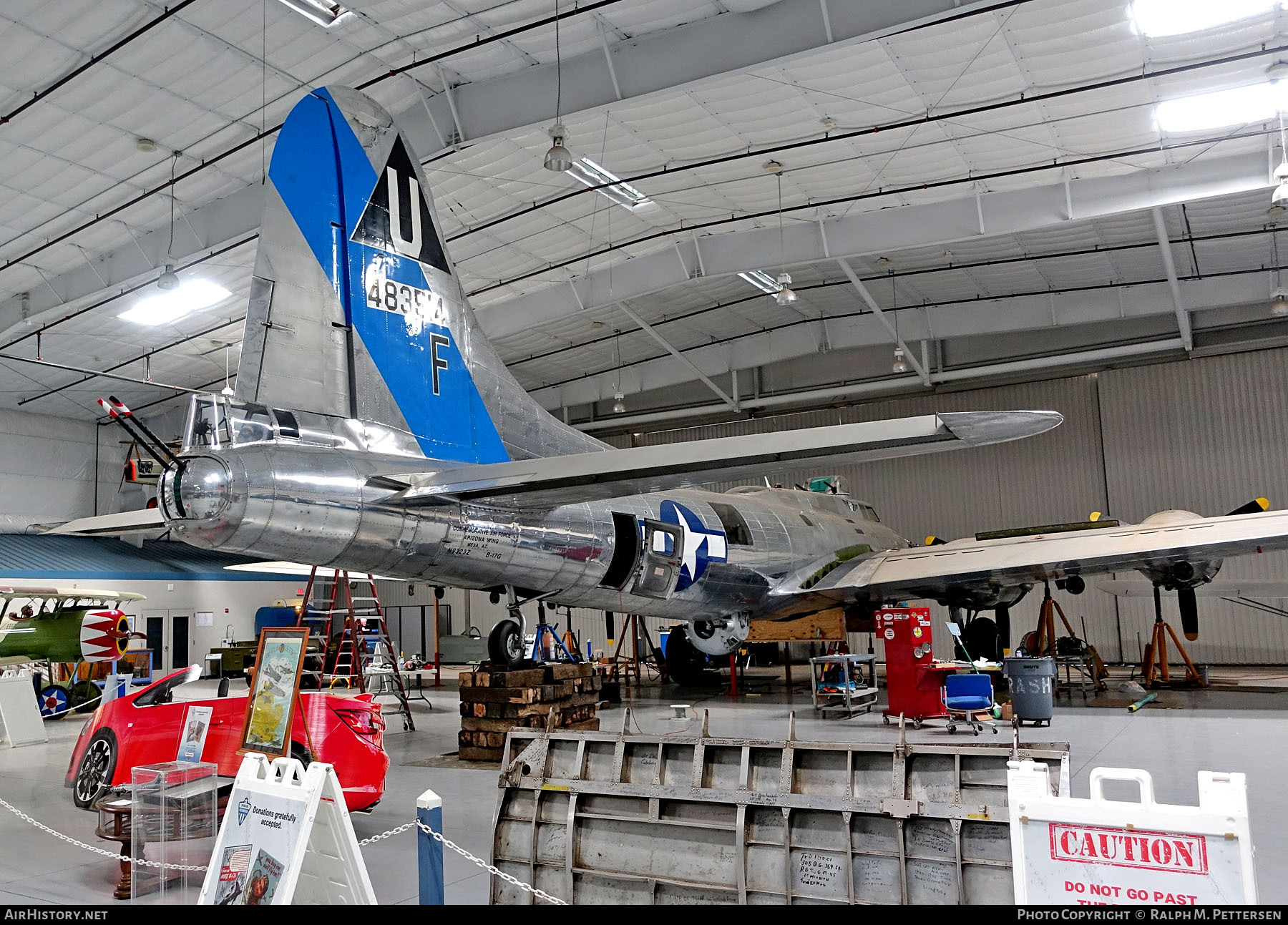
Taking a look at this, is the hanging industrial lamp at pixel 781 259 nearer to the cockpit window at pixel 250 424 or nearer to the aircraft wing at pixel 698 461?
the aircraft wing at pixel 698 461

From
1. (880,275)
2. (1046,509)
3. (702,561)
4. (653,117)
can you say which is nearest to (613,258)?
(653,117)

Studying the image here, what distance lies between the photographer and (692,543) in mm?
12211

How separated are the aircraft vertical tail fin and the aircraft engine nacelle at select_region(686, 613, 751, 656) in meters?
6.25

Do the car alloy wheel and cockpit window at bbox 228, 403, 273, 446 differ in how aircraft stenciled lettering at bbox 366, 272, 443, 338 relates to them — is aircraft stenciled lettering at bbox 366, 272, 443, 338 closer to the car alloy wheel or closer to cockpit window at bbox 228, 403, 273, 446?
cockpit window at bbox 228, 403, 273, 446

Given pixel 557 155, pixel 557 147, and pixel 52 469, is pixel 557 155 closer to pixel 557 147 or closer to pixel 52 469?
pixel 557 147

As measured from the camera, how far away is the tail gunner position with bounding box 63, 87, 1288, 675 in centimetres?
636

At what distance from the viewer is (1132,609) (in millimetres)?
23500

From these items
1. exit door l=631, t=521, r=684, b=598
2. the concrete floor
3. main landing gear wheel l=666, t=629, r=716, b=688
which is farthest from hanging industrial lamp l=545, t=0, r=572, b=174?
main landing gear wheel l=666, t=629, r=716, b=688

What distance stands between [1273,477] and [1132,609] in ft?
15.1

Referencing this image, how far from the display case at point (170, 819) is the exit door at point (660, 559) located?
5.82m

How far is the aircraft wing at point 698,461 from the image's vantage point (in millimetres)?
5387

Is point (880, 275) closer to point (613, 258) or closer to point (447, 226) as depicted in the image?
point (613, 258)

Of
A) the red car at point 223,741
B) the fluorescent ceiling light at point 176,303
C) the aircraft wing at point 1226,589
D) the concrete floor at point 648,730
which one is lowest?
the concrete floor at point 648,730

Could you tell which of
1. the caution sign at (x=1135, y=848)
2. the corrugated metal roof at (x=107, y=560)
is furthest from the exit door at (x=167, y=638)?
the caution sign at (x=1135, y=848)
